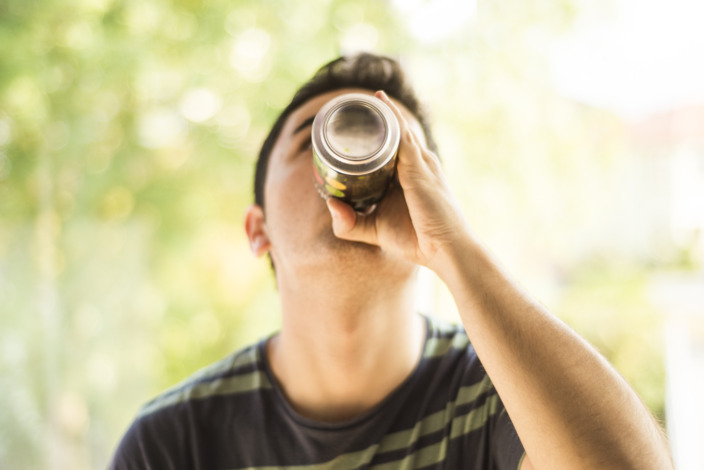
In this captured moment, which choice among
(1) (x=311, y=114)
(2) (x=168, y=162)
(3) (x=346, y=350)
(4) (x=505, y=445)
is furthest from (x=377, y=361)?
(2) (x=168, y=162)

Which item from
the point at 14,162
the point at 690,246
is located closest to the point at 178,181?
the point at 14,162

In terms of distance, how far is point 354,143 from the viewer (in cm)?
71

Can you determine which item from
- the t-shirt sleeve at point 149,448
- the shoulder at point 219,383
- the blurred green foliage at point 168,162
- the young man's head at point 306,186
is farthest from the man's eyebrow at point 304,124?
the blurred green foliage at point 168,162

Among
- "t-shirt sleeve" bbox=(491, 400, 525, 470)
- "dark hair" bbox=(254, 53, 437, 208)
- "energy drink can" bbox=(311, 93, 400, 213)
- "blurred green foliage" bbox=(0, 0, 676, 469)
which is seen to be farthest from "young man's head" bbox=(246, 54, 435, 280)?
"blurred green foliage" bbox=(0, 0, 676, 469)

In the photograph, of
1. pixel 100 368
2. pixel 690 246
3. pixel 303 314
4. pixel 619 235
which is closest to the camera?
pixel 303 314

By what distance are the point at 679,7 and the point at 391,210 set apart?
5.24ft

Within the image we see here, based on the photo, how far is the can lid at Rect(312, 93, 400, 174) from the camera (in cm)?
69

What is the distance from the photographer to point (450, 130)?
2023 millimetres

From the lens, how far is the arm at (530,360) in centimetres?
60

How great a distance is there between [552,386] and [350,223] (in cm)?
35

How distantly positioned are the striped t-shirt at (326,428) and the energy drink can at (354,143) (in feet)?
1.26

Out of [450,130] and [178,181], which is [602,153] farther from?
[178,181]

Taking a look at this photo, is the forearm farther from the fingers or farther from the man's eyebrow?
the man's eyebrow

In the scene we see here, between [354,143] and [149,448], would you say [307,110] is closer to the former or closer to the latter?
[354,143]
